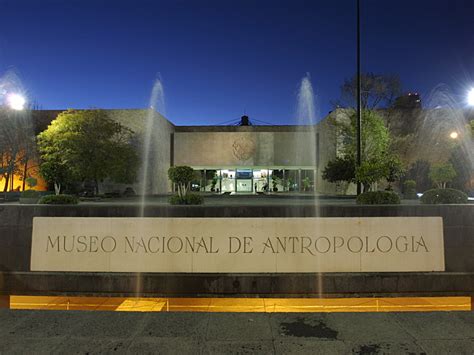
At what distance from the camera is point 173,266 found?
6410mm

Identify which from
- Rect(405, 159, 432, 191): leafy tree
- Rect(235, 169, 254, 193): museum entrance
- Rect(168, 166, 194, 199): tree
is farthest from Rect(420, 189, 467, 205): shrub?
Rect(235, 169, 254, 193): museum entrance

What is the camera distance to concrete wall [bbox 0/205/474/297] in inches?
249

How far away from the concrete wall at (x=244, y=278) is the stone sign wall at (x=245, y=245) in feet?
0.45

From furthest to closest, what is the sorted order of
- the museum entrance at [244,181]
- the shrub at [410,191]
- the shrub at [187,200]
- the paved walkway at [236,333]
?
the museum entrance at [244,181] → the shrub at [410,191] → the shrub at [187,200] → the paved walkway at [236,333]

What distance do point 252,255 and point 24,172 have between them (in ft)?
125

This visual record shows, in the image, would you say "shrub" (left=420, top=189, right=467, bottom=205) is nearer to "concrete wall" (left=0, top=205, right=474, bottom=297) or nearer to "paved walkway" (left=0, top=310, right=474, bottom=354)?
"concrete wall" (left=0, top=205, right=474, bottom=297)

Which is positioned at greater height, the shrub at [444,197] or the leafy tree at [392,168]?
the leafy tree at [392,168]

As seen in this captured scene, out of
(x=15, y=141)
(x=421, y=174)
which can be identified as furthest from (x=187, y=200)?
(x=421, y=174)

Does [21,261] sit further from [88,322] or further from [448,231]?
[448,231]

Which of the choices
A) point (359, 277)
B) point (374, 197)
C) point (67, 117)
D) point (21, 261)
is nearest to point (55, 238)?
point (21, 261)

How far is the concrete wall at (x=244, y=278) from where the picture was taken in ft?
20.7

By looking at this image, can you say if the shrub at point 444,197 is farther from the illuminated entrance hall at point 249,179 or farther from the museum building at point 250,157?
the illuminated entrance hall at point 249,179

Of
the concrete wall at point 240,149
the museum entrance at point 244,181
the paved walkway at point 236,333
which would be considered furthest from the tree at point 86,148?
the paved walkway at point 236,333

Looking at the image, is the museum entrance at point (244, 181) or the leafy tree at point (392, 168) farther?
the museum entrance at point (244, 181)
